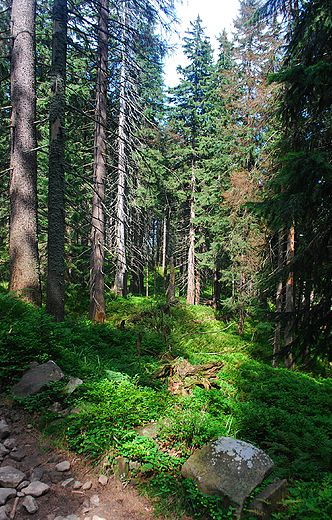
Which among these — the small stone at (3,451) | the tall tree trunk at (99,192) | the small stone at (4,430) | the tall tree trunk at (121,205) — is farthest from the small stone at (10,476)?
the tall tree trunk at (121,205)

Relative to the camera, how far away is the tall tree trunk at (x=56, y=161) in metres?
6.32

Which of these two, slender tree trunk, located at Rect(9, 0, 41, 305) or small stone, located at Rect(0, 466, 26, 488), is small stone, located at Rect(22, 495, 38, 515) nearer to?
small stone, located at Rect(0, 466, 26, 488)

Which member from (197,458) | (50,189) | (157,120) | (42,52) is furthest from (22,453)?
(157,120)

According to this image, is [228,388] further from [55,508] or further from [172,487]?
[55,508]

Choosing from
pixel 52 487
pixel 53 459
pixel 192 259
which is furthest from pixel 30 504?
pixel 192 259

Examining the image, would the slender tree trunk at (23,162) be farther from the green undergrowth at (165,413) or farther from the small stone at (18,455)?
the small stone at (18,455)

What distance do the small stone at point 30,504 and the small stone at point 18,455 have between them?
54 centimetres

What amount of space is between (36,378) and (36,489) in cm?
147

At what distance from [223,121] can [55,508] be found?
60.5 ft

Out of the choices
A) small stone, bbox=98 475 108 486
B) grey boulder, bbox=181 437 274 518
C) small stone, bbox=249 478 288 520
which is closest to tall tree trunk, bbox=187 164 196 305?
grey boulder, bbox=181 437 274 518

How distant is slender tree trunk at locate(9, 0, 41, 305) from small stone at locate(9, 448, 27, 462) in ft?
11.3

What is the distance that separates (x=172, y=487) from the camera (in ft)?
10.4

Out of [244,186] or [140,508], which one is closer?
[140,508]

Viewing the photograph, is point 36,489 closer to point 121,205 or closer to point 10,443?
point 10,443
